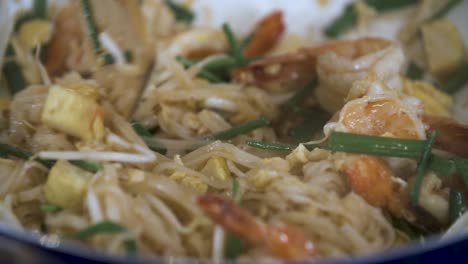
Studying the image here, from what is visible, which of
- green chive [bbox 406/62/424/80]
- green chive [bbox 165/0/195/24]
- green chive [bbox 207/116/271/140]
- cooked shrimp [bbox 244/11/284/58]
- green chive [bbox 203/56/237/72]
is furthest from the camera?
green chive [bbox 165/0/195/24]

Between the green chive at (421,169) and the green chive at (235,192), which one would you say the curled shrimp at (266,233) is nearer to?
the green chive at (235,192)

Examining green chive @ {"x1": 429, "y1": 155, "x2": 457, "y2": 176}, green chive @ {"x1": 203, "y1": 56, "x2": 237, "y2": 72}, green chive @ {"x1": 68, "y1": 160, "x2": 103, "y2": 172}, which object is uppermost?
green chive @ {"x1": 203, "y1": 56, "x2": 237, "y2": 72}

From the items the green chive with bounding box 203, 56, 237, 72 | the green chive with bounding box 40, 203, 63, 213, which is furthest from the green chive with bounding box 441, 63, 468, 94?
the green chive with bounding box 40, 203, 63, 213

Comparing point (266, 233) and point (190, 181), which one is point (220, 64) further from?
point (266, 233)

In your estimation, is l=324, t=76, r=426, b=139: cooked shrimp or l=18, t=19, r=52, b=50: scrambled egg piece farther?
l=18, t=19, r=52, b=50: scrambled egg piece

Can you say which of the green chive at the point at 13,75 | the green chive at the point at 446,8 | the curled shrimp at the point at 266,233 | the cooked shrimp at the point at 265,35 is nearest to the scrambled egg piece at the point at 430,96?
the green chive at the point at 446,8

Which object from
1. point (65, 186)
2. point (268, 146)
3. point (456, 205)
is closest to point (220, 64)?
point (268, 146)

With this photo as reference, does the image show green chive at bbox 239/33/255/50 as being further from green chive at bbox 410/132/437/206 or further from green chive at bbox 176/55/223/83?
green chive at bbox 410/132/437/206
